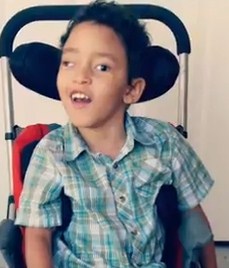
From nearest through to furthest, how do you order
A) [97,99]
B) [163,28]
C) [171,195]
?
[97,99] < [171,195] < [163,28]

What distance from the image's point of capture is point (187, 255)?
51.0 inches

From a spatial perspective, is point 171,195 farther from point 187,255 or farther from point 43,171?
point 43,171

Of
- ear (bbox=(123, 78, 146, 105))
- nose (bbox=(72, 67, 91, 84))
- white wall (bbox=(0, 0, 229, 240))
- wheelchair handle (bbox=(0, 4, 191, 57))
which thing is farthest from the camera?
white wall (bbox=(0, 0, 229, 240))

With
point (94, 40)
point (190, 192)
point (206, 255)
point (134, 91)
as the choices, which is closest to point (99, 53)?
point (94, 40)

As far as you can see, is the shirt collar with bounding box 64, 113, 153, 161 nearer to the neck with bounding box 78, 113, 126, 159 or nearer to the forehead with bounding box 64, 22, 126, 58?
the neck with bounding box 78, 113, 126, 159

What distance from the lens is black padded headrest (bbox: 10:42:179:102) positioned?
4.27 feet

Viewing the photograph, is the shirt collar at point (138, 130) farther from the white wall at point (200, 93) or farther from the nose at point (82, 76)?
the white wall at point (200, 93)

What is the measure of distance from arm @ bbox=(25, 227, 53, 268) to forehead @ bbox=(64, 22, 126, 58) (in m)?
0.37

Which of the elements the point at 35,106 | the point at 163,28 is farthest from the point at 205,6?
the point at 35,106

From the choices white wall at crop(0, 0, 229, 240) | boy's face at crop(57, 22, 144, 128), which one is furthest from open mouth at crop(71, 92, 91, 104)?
white wall at crop(0, 0, 229, 240)

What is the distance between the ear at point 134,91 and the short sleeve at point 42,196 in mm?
196

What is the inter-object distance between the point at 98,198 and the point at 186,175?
0.21 metres

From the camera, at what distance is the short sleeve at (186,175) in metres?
1.31

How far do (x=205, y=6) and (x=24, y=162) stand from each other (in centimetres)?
86
